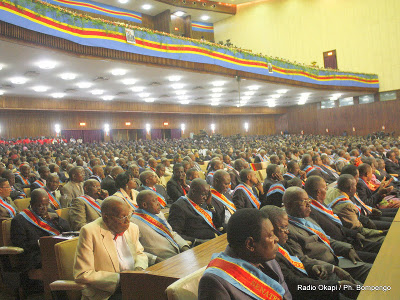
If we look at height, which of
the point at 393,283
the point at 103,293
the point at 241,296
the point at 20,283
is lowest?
the point at 20,283

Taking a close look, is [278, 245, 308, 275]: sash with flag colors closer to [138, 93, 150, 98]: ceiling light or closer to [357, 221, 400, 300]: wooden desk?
[357, 221, 400, 300]: wooden desk

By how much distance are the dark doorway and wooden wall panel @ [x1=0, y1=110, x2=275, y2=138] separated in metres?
8.22

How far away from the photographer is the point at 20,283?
12.3 ft

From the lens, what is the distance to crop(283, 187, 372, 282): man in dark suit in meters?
2.93

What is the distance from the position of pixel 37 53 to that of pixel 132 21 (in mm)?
17822

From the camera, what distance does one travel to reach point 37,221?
12.2 ft

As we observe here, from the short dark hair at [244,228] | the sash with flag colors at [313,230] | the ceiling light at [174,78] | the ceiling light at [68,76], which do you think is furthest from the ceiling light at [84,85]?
the short dark hair at [244,228]

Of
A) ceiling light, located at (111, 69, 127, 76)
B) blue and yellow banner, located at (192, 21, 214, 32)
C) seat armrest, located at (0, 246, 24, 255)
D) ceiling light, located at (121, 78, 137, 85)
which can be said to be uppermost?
blue and yellow banner, located at (192, 21, 214, 32)

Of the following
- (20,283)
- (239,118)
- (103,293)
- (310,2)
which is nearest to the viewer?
(103,293)

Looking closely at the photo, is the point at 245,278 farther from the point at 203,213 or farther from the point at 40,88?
the point at 40,88

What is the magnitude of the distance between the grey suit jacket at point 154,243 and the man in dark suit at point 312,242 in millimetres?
1118

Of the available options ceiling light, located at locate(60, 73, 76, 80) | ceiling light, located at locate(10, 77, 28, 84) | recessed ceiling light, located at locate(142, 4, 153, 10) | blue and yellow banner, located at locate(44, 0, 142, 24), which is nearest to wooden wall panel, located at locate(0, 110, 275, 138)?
ceiling light, located at locate(10, 77, 28, 84)

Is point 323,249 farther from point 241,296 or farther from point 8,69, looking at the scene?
point 8,69

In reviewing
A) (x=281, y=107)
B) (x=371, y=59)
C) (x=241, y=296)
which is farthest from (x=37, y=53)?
(x=281, y=107)
